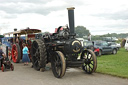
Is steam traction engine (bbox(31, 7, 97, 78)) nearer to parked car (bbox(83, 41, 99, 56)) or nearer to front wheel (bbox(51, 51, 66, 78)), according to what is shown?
front wheel (bbox(51, 51, 66, 78))

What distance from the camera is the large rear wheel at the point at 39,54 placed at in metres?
7.66

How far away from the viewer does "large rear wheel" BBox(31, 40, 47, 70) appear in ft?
25.1

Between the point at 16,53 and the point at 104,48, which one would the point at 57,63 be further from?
the point at 104,48

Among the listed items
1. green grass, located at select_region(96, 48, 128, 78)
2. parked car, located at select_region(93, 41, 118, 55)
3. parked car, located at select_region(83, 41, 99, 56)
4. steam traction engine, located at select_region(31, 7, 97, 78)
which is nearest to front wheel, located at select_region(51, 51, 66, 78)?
steam traction engine, located at select_region(31, 7, 97, 78)

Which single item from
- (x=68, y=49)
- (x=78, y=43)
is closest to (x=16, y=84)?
(x=68, y=49)

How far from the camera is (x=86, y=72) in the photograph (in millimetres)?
7648

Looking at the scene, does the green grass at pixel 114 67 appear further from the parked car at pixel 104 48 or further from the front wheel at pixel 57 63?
the parked car at pixel 104 48

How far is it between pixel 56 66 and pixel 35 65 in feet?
7.37

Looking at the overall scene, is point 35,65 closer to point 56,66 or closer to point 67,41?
point 56,66

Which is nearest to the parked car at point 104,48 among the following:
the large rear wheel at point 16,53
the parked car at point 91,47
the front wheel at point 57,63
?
the parked car at point 91,47

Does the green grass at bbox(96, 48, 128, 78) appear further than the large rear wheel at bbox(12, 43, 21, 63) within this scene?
No

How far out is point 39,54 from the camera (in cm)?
828

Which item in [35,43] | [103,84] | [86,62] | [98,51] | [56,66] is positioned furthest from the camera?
[98,51]

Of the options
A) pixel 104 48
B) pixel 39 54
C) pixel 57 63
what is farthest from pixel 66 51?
pixel 104 48
